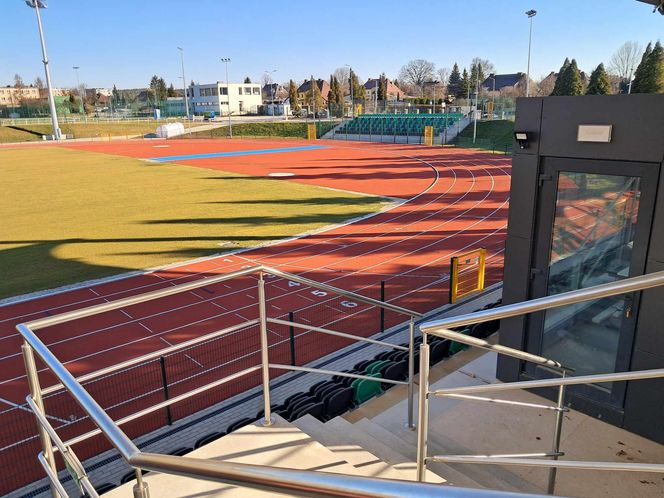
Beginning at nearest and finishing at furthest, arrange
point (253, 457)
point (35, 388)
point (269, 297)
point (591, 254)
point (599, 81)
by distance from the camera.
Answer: point (35, 388)
point (253, 457)
point (591, 254)
point (269, 297)
point (599, 81)

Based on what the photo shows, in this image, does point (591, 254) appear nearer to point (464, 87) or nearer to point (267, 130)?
point (267, 130)

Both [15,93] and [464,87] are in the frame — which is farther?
[15,93]

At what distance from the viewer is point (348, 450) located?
4527 mm

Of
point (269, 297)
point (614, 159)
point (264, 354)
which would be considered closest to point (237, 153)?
point (269, 297)

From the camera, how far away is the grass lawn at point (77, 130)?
7819 cm

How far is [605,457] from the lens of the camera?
5883 millimetres

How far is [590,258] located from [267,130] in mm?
79533

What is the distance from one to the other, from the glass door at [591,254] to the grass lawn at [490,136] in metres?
45.2

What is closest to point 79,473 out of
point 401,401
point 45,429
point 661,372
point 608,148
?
point 45,429

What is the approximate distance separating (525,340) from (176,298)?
8774mm

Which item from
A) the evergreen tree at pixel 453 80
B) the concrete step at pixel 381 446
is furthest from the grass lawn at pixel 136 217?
the evergreen tree at pixel 453 80

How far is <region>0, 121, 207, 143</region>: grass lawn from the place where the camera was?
78.2 metres

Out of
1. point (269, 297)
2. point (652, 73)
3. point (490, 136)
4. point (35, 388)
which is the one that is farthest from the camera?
point (490, 136)

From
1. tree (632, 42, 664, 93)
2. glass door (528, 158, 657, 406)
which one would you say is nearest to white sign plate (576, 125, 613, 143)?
glass door (528, 158, 657, 406)
